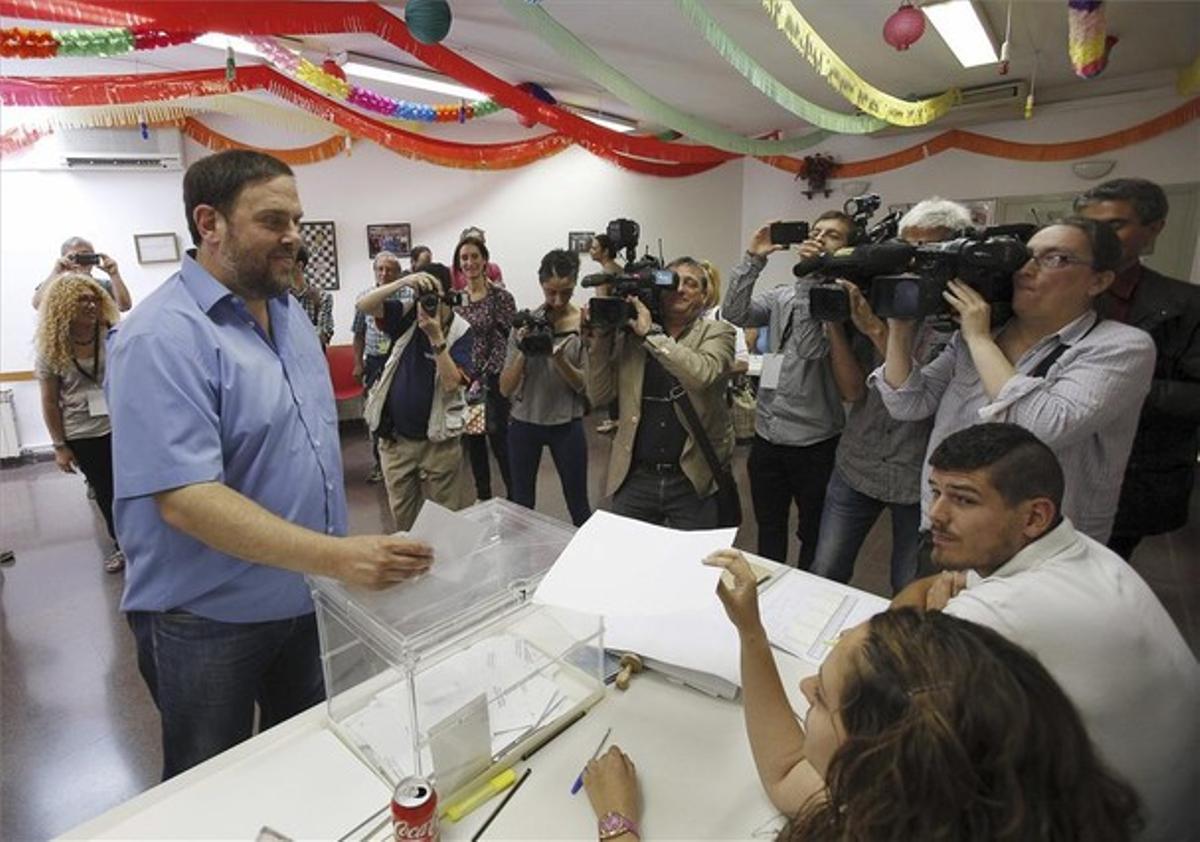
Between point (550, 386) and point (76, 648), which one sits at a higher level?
point (550, 386)

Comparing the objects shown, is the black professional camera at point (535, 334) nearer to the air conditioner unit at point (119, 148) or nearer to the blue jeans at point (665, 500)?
the blue jeans at point (665, 500)

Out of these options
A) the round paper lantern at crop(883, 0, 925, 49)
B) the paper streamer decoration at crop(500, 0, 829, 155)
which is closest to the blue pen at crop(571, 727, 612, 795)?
the paper streamer decoration at crop(500, 0, 829, 155)

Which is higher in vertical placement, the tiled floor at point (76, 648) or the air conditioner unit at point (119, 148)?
the air conditioner unit at point (119, 148)

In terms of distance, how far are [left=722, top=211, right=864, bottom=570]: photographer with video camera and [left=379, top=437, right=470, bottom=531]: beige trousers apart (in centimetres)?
117

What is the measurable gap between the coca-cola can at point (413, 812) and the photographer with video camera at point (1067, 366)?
1125 mm

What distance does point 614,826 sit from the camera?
0.84m

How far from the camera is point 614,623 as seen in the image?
4.23ft

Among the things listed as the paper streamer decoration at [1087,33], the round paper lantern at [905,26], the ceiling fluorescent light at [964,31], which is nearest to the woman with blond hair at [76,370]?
the round paper lantern at [905,26]

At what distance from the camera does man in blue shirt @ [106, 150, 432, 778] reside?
1.04 metres

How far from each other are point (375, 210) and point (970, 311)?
17.9 feet

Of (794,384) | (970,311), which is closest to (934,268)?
(970,311)

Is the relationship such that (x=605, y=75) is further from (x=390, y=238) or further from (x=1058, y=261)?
(x=390, y=238)

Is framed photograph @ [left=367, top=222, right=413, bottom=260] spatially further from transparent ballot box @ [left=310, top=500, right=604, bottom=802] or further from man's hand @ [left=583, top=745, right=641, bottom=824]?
man's hand @ [left=583, top=745, right=641, bottom=824]

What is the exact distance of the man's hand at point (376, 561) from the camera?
999mm
